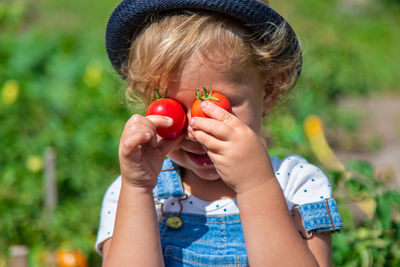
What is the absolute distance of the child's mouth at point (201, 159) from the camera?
152 centimetres

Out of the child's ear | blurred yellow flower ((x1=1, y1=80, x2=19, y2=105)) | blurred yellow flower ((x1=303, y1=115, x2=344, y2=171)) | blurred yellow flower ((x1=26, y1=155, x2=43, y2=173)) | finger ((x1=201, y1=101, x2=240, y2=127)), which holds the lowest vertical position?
finger ((x1=201, y1=101, x2=240, y2=127))

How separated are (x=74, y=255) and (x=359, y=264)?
1.53 metres

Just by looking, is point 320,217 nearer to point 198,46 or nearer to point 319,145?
point 198,46

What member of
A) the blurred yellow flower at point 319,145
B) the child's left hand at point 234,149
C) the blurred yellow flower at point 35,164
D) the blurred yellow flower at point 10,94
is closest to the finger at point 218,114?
the child's left hand at point 234,149

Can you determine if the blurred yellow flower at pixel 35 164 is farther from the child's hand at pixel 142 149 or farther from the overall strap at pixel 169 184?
the child's hand at pixel 142 149

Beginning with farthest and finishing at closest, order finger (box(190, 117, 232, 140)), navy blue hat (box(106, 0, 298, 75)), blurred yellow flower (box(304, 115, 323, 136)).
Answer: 1. blurred yellow flower (box(304, 115, 323, 136))
2. navy blue hat (box(106, 0, 298, 75))
3. finger (box(190, 117, 232, 140))

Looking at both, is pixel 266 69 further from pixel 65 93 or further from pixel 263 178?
pixel 65 93

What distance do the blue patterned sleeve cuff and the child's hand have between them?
0.46 meters

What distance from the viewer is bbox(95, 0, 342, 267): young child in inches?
51.4

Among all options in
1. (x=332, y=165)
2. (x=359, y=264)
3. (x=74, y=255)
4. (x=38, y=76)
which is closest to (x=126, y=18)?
(x=359, y=264)

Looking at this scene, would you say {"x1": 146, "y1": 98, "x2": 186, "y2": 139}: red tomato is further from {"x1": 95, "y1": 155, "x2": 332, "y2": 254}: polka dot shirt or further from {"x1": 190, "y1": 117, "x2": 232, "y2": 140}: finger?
{"x1": 95, "y1": 155, "x2": 332, "y2": 254}: polka dot shirt

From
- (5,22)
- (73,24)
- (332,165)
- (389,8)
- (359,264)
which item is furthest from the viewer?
(389,8)

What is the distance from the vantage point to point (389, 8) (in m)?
11.8

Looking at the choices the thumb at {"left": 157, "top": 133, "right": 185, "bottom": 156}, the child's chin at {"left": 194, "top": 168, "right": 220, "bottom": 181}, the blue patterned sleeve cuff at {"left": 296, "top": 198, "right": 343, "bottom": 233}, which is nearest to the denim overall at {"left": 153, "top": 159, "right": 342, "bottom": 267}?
the blue patterned sleeve cuff at {"left": 296, "top": 198, "right": 343, "bottom": 233}
